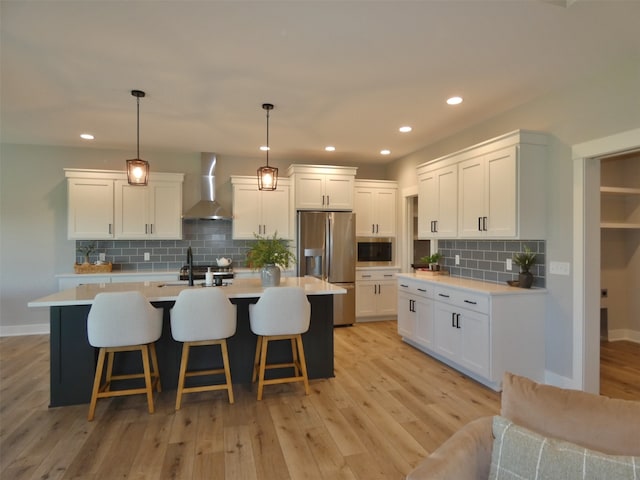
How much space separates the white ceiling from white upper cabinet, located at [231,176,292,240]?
1369mm

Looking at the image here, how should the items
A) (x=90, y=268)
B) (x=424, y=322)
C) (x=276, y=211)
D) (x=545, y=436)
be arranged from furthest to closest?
(x=276, y=211), (x=90, y=268), (x=424, y=322), (x=545, y=436)

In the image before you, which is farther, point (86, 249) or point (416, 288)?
point (86, 249)

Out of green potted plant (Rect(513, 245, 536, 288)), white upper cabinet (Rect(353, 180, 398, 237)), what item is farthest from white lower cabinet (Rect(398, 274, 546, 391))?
white upper cabinet (Rect(353, 180, 398, 237))

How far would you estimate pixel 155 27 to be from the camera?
7.42ft

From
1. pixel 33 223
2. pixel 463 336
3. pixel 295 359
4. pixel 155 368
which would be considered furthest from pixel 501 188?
pixel 33 223

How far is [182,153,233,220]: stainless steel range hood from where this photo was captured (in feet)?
17.4

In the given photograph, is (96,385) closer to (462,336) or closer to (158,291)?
(158,291)

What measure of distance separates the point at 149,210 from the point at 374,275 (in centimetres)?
358

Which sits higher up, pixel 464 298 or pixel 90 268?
pixel 90 268

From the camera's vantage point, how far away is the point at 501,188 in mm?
3443

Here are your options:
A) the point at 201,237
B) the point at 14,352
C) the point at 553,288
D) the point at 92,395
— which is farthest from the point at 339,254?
the point at 14,352

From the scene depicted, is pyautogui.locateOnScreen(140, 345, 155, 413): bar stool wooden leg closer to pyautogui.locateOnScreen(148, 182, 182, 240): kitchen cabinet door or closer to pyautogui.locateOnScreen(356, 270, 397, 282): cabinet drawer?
pyautogui.locateOnScreen(148, 182, 182, 240): kitchen cabinet door

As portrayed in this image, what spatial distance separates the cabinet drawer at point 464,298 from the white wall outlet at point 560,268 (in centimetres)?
65

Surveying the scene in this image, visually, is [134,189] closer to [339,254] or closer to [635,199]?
[339,254]
